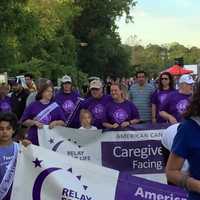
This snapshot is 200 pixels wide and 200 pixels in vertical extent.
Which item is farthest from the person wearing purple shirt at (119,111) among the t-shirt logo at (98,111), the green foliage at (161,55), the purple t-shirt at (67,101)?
the green foliage at (161,55)

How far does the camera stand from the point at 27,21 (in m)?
23.0

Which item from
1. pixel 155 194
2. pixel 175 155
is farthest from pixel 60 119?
pixel 175 155

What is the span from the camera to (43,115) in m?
9.45

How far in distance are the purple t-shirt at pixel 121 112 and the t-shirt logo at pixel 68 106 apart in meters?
1.40

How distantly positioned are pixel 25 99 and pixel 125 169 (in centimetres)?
488

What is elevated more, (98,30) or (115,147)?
(98,30)

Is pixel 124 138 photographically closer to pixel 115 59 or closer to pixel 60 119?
pixel 60 119

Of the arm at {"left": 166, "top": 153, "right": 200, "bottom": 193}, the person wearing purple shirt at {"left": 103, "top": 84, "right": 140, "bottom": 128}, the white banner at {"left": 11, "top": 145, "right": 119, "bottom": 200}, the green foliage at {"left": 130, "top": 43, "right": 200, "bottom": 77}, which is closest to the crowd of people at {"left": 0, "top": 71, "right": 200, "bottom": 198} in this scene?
the person wearing purple shirt at {"left": 103, "top": 84, "right": 140, "bottom": 128}

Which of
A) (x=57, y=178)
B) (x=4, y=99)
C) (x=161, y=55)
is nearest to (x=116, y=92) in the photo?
Answer: (x=4, y=99)

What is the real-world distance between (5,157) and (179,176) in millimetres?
2770

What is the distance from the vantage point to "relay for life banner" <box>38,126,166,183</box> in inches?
358

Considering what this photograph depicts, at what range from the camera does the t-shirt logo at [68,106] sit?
11211 mm

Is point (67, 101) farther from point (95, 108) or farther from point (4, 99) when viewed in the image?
point (4, 99)

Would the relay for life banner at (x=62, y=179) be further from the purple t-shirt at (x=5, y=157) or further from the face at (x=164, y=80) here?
the face at (x=164, y=80)
